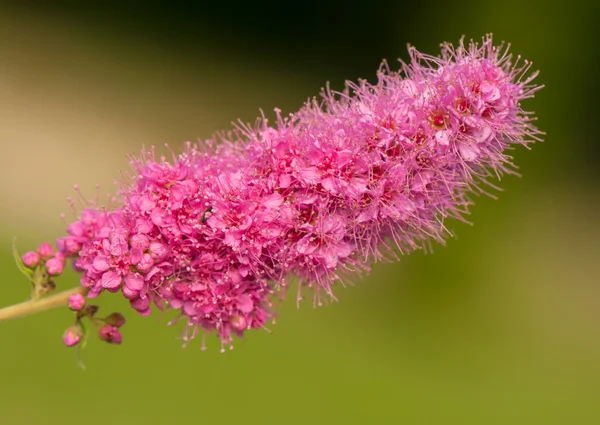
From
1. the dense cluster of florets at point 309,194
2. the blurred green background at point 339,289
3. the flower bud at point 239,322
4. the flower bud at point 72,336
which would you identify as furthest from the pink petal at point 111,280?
the blurred green background at point 339,289

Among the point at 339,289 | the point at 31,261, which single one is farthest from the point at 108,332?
the point at 339,289

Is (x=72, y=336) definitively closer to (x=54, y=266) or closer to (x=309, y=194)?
(x=54, y=266)

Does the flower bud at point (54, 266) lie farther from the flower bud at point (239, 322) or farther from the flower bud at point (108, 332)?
the flower bud at point (239, 322)

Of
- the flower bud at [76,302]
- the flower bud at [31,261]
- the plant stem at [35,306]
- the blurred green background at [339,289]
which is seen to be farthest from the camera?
the blurred green background at [339,289]

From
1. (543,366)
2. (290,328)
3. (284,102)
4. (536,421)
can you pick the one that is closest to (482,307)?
(543,366)


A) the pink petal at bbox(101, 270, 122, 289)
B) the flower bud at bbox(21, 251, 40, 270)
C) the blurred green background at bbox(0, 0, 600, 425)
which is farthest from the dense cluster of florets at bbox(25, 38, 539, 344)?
the blurred green background at bbox(0, 0, 600, 425)

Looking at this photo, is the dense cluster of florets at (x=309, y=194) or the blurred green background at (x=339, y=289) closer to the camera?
the dense cluster of florets at (x=309, y=194)

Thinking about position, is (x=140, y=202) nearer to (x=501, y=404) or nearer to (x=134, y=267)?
(x=134, y=267)
